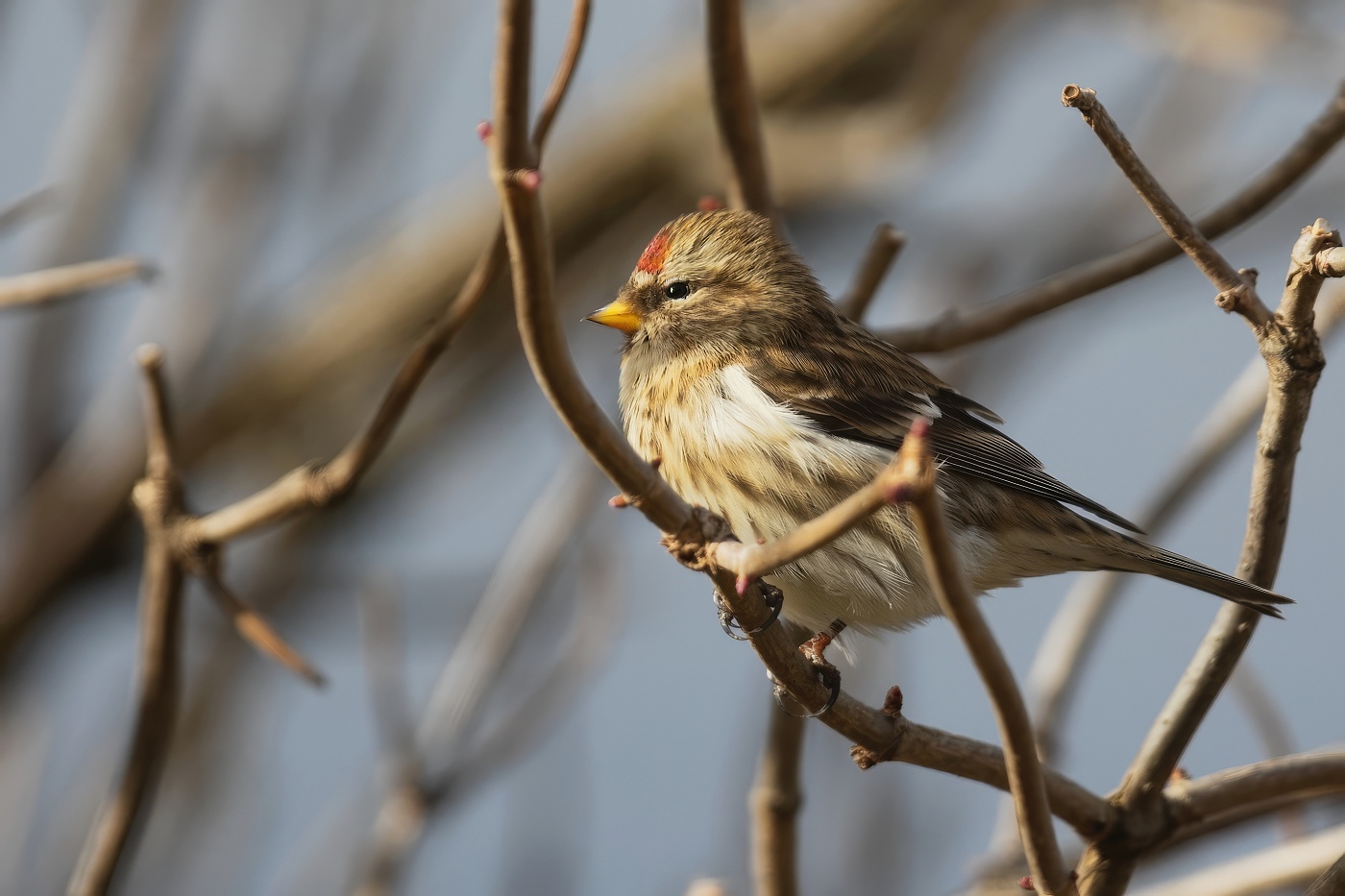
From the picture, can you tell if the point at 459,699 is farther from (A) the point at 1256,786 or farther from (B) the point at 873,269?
(A) the point at 1256,786

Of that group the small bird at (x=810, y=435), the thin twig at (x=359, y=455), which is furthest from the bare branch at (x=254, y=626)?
the small bird at (x=810, y=435)

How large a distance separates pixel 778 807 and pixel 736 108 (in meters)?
1.52

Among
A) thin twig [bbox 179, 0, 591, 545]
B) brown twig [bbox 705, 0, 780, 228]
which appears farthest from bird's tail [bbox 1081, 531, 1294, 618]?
thin twig [bbox 179, 0, 591, 545]

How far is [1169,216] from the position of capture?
6.71 ft

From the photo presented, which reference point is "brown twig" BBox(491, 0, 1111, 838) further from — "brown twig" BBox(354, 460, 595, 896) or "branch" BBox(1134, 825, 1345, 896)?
"brown twig" BBox(354, 460, 595, 896)

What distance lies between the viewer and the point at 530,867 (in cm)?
393

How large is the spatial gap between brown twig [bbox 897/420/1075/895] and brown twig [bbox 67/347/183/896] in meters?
1.80

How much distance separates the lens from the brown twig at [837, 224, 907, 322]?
327 centimetres

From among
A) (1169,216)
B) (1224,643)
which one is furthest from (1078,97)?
(1224,643)

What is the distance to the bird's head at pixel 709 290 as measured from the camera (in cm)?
347

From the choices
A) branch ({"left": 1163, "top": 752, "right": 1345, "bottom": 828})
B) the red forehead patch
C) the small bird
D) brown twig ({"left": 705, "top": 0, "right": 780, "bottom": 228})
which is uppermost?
brown twig ({"left": 705, "top": 0, "right": 780, "bottom": 228})

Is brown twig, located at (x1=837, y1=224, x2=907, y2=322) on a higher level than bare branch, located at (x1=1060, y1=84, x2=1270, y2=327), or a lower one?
higher

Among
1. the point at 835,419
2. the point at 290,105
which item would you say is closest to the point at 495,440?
the point at 290,105

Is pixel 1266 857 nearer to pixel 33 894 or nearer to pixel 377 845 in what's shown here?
pixel 377 845
